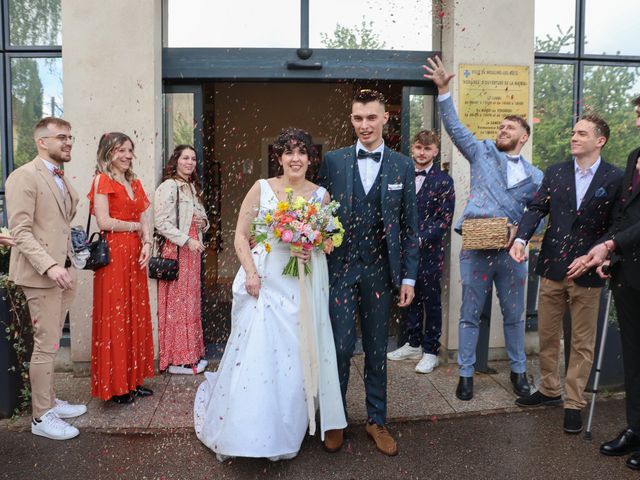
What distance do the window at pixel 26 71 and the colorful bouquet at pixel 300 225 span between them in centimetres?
332

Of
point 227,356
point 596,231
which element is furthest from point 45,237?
point 596,231

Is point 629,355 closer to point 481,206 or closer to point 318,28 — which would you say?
point 481,206

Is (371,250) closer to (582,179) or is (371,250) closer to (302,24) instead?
(582,179)

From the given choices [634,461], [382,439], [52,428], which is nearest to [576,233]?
[634,461]

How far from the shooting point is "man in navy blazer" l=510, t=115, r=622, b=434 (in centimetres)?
422

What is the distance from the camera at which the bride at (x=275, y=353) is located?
3.60m

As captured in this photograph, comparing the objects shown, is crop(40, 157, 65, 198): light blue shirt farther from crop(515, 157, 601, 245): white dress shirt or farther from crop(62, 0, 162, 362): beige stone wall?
crop(515, 157, 601, 245): white dress shirt

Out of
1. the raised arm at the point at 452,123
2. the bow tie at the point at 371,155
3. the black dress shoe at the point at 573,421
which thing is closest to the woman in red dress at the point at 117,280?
the bow tie at the point at 371,155

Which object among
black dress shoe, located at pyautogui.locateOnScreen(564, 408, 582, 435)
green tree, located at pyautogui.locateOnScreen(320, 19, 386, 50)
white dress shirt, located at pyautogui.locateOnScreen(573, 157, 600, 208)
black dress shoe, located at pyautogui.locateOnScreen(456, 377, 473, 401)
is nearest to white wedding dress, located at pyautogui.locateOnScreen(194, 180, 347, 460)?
black dress shoe, located at pyautogui.locateOnScreen(456, 377, 473, 401)

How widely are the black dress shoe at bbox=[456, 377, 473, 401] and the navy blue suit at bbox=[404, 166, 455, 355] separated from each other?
33.6 inches

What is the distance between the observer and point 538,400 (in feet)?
15.5

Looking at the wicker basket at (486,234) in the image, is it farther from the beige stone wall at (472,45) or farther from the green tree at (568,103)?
the green tree at (568,103)

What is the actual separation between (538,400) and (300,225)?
105 inches

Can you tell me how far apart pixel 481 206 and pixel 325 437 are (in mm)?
2368
